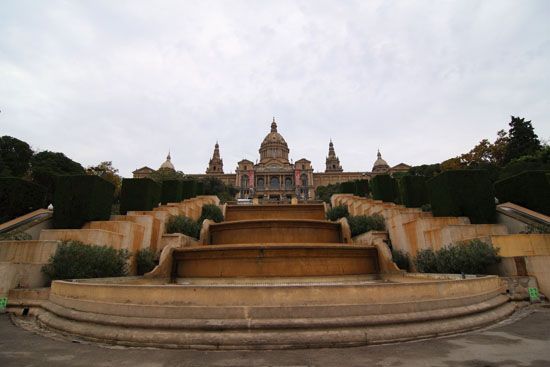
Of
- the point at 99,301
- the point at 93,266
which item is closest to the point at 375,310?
the point at 99,301

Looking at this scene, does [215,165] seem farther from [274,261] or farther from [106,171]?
[274,261]

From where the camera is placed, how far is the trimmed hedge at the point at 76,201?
11125 mm

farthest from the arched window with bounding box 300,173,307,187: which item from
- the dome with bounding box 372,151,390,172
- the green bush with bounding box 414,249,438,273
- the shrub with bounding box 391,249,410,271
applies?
the green bush with bounding box 414,249,438,273

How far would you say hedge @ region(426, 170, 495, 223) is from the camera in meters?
11.9

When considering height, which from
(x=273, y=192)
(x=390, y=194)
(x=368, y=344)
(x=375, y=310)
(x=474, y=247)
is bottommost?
(x=368, y=344)

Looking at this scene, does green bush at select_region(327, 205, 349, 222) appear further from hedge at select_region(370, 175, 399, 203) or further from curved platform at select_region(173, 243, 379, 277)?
curved platform at select_region(173, 243, 379, 277)

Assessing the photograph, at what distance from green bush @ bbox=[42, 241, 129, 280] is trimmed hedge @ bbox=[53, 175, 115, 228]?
2.40 m

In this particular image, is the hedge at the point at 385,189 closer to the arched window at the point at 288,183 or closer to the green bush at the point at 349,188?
the green bush at the point at 349,188

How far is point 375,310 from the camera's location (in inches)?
193

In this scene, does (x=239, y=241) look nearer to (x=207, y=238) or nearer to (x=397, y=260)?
(x=207, y=238)

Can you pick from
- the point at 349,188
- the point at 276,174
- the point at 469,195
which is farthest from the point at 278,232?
the point at 276,174

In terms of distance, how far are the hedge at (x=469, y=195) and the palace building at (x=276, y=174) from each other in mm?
87191

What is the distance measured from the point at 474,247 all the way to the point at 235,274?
6.82 meters

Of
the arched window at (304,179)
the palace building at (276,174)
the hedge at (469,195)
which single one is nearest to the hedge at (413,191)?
the hedge at (469,195)
